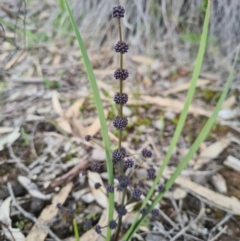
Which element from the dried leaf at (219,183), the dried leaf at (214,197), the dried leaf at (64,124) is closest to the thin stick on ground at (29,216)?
the dried leaf at (64,124)

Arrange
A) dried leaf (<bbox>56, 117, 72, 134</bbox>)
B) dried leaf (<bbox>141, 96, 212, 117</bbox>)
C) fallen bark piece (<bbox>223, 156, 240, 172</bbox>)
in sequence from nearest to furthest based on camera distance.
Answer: fallen bark piece (<bbox>223, 156, 240, 172</bbox>)
dried leaf (<bbox>56, 117, 72, 134</bbox>)
dried leaf (<bbox>141, 96, 212, 117</bbox>)

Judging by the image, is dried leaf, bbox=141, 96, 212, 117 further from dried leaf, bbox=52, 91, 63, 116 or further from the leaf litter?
dried leaf, bbox=52, 91, 63, 116

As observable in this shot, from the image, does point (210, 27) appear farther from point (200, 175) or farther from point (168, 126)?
point (200, 175)

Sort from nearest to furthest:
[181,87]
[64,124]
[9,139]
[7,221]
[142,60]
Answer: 1. [7,221]
2. [9,139]
3. [64,124]
4. [181,87]
5. [142,60]

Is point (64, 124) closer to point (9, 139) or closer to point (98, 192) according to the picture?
point (9, 139)

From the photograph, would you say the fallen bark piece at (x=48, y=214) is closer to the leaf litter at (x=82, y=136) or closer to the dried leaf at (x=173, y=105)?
the leaf litter at (x=82, y=136)

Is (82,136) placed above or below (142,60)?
below

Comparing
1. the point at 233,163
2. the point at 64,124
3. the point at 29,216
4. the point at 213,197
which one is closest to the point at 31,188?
the point at 29,216

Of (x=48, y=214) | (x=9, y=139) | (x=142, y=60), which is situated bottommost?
(x=48, y=214)

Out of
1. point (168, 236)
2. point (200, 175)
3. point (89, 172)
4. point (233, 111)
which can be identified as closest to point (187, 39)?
point (233, 111)

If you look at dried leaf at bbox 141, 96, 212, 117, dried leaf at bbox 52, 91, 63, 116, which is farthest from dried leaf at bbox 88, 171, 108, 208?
dried leaf at bbox 141, 96, 212, 117

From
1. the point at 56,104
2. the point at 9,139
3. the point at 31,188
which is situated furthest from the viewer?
the point at 56,104
